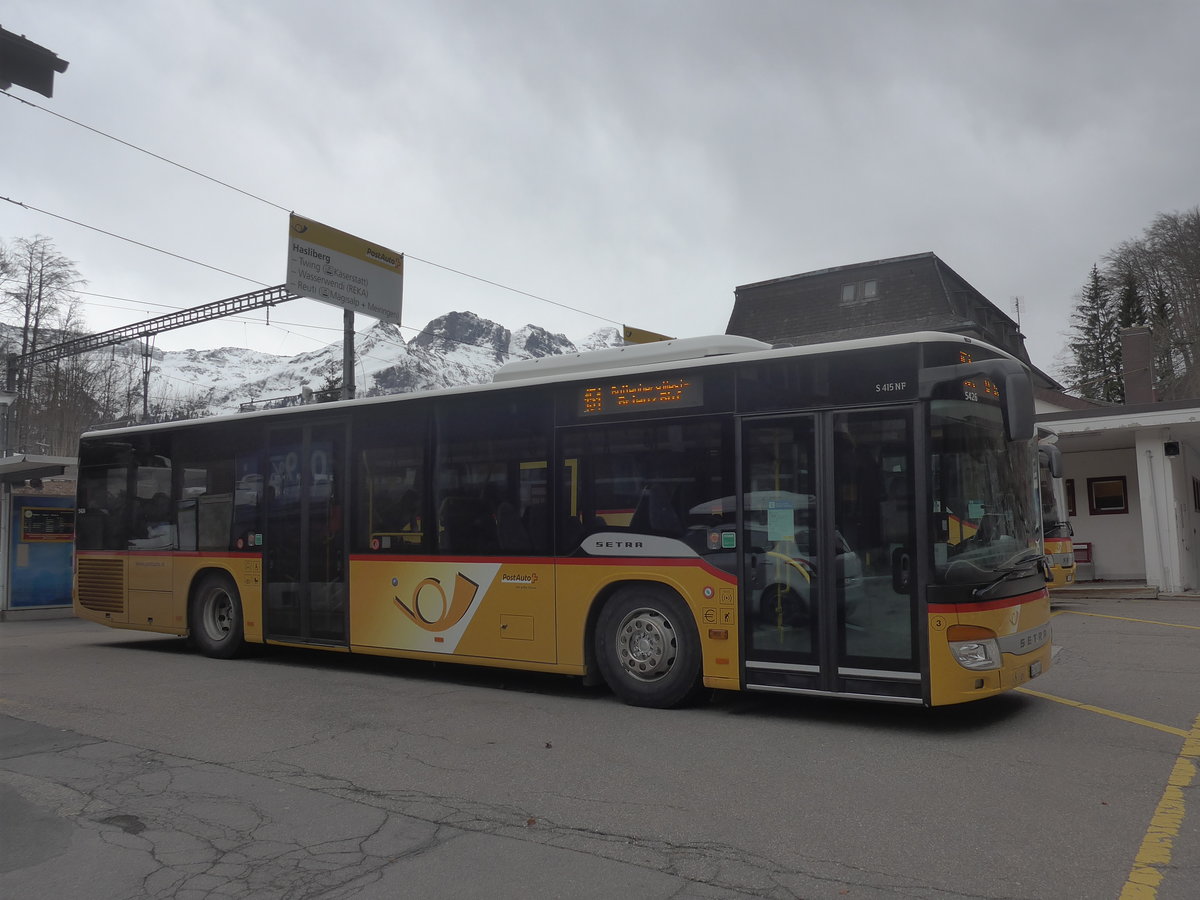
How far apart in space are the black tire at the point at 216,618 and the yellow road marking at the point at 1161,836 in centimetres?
956

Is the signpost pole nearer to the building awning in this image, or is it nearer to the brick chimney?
the building awning

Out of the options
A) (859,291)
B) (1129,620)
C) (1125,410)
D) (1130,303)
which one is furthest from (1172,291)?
(1129,620)

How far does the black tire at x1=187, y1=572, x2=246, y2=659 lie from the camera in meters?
11.6

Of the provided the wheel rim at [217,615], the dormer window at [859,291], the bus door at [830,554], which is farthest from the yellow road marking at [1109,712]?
the dormer window at [859,291]

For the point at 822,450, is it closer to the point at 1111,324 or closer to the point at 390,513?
the point at 390,513

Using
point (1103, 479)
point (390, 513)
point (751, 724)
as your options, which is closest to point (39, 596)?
point (390, 513)

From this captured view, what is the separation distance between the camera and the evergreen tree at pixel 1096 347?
2098 inches

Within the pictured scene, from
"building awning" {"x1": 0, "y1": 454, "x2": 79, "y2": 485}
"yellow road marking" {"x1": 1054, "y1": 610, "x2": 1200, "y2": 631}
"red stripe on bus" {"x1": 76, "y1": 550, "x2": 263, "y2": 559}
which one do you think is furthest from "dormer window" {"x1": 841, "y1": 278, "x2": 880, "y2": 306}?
"red stripe on bus" {"x1": 76, "y1": 550, "x2": 263, "y2": 559}

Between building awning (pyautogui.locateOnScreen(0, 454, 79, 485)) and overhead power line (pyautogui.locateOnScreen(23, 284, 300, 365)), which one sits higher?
overhead power line (pyautogui.locateOnScreen(23, 284, 300, 365))

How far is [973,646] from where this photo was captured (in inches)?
264

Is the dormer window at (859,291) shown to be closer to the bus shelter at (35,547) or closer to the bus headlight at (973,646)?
the bus shelter at (35,547)

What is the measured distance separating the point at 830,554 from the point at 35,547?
18100 millimetres

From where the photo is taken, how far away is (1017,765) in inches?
237

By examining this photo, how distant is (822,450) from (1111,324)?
5679cm
